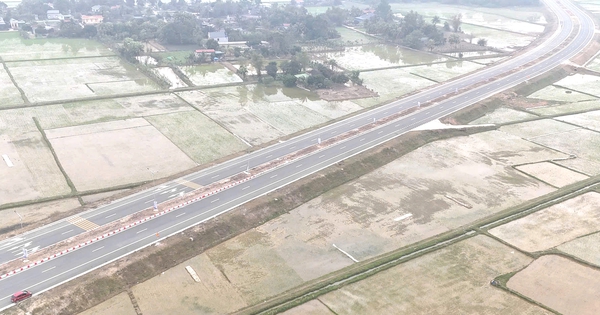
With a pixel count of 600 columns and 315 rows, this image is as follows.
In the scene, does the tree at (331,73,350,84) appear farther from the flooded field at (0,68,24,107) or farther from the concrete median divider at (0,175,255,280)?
the flooded field at (0,68,24,107)

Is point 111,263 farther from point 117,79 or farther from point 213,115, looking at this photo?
point 117,79

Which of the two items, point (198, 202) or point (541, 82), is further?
point (541, 82)

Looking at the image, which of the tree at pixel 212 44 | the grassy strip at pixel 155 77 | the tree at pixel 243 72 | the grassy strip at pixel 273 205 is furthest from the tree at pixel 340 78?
the tree at pixel 212 44

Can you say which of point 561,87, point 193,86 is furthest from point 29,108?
point 561,87

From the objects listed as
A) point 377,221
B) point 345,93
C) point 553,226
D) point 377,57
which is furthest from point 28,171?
point 377,57

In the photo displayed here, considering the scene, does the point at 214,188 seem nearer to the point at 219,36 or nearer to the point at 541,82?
the point at 541,82
